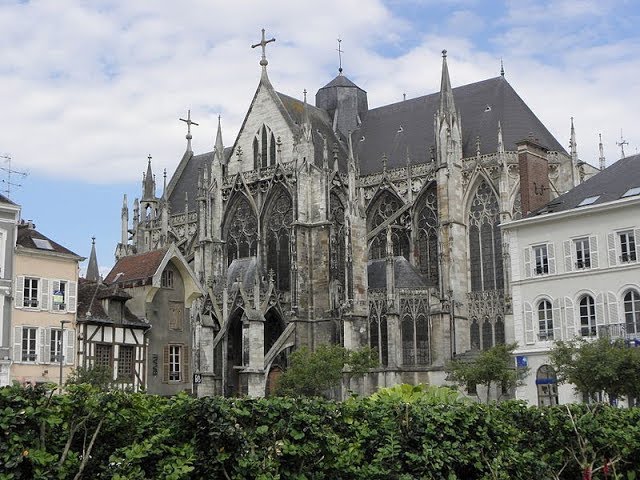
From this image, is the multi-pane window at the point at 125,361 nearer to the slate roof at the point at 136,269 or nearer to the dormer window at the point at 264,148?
the slate roof at the point at 136,269

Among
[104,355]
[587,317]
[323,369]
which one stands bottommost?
[323,369]

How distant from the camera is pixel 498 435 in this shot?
1261cm

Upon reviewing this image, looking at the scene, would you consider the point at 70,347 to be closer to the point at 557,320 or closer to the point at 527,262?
the point at 527,262

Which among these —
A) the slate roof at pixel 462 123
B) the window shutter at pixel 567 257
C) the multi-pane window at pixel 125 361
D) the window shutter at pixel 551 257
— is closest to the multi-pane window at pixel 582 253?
the window shutter at pixel 567 257

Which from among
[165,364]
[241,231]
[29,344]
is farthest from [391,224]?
[29,344]

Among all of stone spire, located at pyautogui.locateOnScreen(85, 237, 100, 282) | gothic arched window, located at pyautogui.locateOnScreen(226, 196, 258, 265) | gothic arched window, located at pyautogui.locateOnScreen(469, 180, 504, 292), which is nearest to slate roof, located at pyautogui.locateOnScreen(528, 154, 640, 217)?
gothic arched window, located at pyautogui.locateOnScreen(469, 180, 504, 292)

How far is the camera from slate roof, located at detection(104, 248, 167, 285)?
37.7 meters

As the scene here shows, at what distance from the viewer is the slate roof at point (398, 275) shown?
45.2 m

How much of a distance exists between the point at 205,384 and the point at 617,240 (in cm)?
2137

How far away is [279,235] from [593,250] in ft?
74.0

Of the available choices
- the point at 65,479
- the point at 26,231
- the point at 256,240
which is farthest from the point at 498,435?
the point at 256,240

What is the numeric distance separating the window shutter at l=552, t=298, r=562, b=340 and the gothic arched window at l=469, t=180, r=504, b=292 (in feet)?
39.3

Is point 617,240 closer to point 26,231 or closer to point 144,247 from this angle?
point 26,231

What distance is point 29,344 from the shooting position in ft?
108
